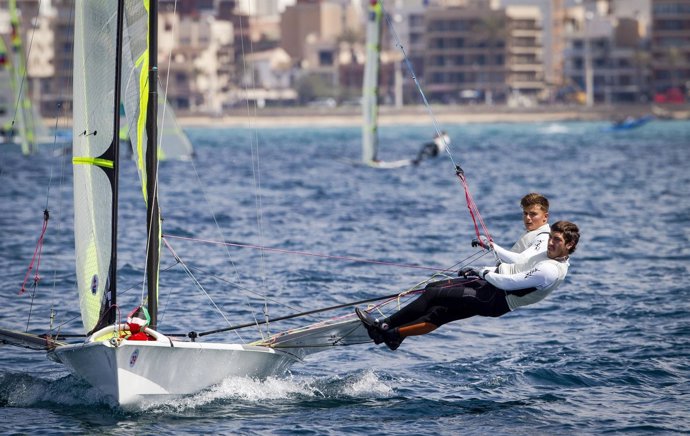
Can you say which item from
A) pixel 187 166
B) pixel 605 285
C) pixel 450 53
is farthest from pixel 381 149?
pixel 450 53

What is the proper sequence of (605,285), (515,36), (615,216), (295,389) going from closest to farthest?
(295,389) → (605,285) → (615,216) → (515,36)

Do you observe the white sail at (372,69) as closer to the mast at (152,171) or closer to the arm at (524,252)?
the mast at (152,171)

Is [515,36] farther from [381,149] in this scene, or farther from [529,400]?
[529,400]

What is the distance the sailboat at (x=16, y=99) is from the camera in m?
54.9

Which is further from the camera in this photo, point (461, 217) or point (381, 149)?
point (381, 149)

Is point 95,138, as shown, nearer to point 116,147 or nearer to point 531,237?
point 116,147

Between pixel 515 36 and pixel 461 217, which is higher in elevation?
pixel 515 36

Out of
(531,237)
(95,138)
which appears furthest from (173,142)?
(531,237)

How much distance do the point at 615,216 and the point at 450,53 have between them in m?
132

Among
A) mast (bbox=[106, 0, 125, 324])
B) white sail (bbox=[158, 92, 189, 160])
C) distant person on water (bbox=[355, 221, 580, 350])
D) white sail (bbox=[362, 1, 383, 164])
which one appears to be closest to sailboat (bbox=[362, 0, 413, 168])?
white sail (bbox=[362, 1, 383, 164])

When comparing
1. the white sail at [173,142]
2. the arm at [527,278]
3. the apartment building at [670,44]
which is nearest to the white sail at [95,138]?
the arm at [527,278]

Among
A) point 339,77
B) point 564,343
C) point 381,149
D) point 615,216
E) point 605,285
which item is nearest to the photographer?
point 564,343

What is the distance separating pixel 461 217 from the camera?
31.7 m

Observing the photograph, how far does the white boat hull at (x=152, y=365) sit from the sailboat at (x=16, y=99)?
40.8m
